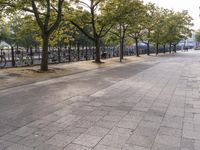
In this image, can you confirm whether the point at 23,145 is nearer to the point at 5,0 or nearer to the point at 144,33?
the point at 5,0

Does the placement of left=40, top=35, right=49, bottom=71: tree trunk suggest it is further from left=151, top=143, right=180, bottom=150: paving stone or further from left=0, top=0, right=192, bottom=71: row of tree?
left=151, top=143, right=180, bottom=150: paving stone

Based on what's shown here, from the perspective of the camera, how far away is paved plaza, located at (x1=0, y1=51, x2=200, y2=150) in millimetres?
4530

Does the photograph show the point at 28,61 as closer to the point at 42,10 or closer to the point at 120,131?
the point at 42,10

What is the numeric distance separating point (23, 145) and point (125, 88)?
601 cm

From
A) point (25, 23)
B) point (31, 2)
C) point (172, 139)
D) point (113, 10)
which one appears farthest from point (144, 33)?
point (172, 139)

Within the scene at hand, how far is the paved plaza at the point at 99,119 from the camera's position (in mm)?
4530

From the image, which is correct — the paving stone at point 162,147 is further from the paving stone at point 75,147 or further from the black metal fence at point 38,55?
the black metal fence at point 38,55

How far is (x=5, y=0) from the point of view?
44.7 feet

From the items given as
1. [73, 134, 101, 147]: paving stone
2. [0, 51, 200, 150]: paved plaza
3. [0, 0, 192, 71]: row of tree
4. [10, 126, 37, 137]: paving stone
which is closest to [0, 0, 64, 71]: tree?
[0, 0, 192, 71]: row of tree

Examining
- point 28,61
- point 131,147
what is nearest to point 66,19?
point 28,61

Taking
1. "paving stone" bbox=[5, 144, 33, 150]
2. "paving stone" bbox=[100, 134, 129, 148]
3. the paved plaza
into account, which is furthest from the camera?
the paved plaza

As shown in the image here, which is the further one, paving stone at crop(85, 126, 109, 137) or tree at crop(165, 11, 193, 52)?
tree at crop(165, 11, 193, 52)

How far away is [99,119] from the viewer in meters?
5.88

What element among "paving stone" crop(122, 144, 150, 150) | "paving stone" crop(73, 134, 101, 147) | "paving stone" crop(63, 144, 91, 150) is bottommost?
"paving stone" crop(122, 144, 150, 150)
